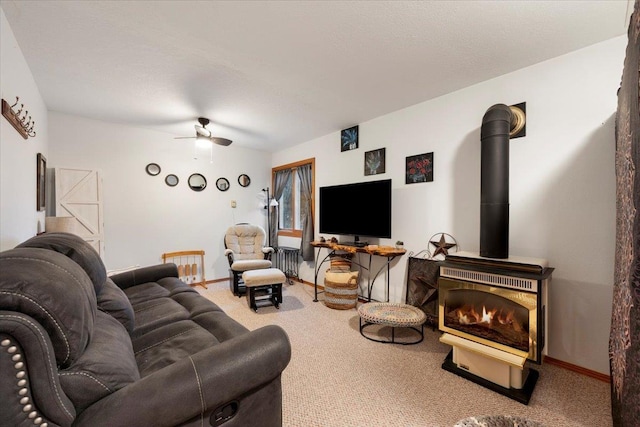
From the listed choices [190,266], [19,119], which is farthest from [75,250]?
[190,266]

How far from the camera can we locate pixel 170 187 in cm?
442

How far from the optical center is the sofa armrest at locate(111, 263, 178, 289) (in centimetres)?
255

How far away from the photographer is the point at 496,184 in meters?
2.16

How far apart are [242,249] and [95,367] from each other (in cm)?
358

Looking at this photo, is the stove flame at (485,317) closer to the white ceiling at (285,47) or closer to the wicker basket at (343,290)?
the wicker basket at (343,290)

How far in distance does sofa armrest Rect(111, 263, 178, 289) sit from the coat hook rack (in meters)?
1.42

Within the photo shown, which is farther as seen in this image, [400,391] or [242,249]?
[242,249]

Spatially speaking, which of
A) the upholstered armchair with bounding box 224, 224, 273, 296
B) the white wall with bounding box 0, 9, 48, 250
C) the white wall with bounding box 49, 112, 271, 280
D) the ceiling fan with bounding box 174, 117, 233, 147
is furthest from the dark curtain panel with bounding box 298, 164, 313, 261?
the white wall with bounding box 0, 9, 48, 250

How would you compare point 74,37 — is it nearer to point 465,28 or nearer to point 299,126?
point 299,126

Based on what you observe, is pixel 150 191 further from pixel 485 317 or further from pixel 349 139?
pixel 485 317

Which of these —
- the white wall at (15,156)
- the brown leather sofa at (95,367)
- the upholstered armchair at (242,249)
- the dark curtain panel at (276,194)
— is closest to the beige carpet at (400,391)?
the brown leather sofa at (95,367)

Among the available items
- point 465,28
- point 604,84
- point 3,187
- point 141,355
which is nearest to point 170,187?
point 3,187

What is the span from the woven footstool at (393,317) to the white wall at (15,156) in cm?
288

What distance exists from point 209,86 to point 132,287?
84.3 inches
